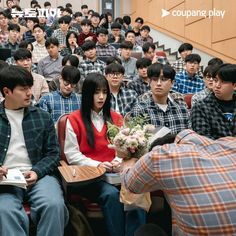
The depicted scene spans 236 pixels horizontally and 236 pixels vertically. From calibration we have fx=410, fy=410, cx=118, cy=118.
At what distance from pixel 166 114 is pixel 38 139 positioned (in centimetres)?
116

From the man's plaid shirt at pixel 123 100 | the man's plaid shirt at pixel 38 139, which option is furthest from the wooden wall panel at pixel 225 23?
the man's plaid shirt at pixel 38 139

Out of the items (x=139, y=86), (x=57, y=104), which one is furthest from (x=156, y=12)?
(x=57, y=104)

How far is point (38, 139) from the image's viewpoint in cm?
260

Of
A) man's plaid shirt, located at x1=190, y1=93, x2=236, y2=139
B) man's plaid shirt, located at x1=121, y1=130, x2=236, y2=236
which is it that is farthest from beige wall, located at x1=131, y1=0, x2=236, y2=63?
man's plaid shirt, located at x1=121, y1=130, x2=236, y2=236

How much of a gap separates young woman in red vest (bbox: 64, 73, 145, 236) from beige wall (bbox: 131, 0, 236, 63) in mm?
4727

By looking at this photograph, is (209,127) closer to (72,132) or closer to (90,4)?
(72,132)

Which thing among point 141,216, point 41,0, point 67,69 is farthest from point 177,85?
point 41,0

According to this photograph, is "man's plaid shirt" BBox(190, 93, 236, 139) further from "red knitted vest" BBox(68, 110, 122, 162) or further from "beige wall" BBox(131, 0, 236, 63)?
"beige wall" BBox(131, 0, 236, 63)

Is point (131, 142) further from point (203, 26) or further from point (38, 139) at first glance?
point (203, 26)

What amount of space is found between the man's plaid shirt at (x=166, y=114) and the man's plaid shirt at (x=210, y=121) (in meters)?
0.24

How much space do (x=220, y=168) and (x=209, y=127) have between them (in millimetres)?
1725

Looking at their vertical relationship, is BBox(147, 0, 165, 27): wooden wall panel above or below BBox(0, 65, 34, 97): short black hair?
above

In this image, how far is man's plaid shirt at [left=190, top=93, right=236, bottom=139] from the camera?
304 cm

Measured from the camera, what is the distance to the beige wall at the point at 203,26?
730cm
